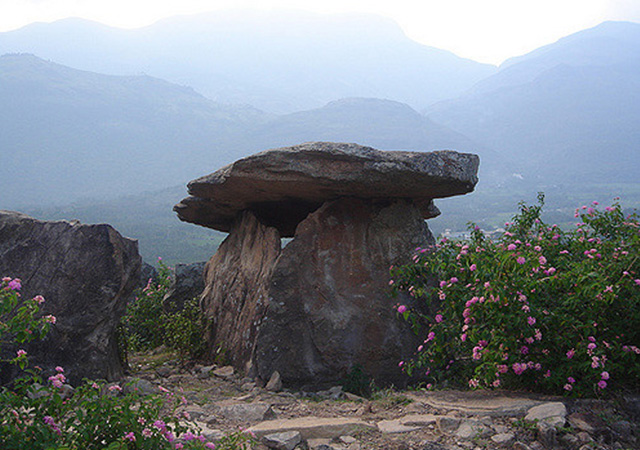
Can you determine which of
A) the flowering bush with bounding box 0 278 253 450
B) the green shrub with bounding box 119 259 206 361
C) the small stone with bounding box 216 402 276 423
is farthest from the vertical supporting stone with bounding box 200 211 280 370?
the flowering bush with bounding box 0 278 253 450

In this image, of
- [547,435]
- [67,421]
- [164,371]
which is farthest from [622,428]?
[164,371]

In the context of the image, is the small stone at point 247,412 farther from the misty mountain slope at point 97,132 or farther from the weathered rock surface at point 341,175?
the misty mountain slope at point 97,132

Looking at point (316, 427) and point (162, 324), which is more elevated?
point (316, 427)

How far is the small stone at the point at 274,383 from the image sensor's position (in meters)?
7.11

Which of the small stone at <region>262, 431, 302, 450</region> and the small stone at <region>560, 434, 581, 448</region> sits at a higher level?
the small stone at <region>560, 434, 581, 448</region>

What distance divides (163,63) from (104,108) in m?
86.7

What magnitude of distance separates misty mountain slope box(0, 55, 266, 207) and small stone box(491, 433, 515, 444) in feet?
263

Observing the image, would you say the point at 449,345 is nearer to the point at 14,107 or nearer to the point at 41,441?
the point at 41,441

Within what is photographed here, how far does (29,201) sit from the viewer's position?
74.5m

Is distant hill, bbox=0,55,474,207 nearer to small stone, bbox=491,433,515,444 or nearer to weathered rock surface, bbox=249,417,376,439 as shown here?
weathered rock surface, bbox=249,417,376,439

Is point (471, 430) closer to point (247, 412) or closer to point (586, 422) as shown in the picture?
point (586, 422)

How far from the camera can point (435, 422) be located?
4.70m

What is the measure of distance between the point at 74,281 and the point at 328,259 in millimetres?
3520

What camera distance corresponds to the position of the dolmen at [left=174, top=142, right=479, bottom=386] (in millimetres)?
7383
